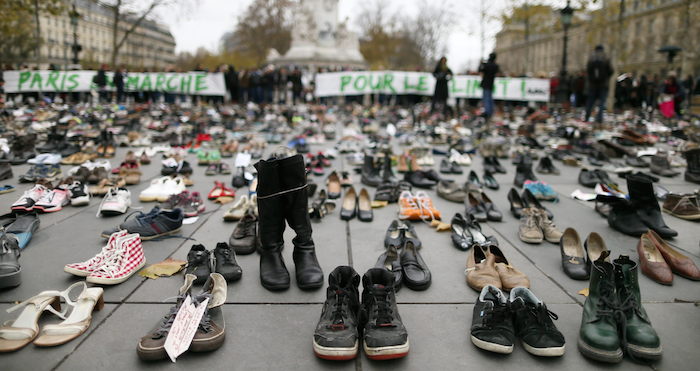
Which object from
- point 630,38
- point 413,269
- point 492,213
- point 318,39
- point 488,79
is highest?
point 630,38

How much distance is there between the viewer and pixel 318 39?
1282 inches

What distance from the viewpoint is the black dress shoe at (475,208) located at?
4.52 metres

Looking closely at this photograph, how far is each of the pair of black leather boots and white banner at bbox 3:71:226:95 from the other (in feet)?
52.8

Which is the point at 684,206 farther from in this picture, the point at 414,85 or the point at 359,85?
the point at 359,85

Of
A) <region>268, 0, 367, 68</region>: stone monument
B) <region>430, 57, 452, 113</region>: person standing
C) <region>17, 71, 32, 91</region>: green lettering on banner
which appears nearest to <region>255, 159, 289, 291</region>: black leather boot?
<region>430, 57, 452, 113</region>: person standing

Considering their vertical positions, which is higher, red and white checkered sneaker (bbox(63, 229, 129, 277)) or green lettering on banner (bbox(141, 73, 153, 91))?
green lettering on banner (bbox(141, 73, 153, 91))

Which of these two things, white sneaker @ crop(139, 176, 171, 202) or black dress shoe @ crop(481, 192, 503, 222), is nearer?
black dress shoe @ crop(481, 192, 503, 222)

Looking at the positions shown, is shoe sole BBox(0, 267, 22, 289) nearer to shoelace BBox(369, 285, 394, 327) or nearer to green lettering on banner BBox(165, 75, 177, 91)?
shoelace BBox(369, 285, 394, 327)

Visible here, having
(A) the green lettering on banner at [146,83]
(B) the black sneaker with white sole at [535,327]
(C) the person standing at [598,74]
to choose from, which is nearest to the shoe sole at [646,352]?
(B) the black sneaker with white sole at [535,327]

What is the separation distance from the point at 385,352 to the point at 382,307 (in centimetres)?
25

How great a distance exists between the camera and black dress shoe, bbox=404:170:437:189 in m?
6.05

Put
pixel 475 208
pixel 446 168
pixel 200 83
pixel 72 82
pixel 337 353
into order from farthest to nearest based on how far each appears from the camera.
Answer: pixel 200 83 < pixel 72 82 < pixel 446 168 < pixel 475 208 < pixel 337 353

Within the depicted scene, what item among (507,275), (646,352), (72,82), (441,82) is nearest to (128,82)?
(72,82)

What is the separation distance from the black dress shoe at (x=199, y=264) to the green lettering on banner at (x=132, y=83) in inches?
706
